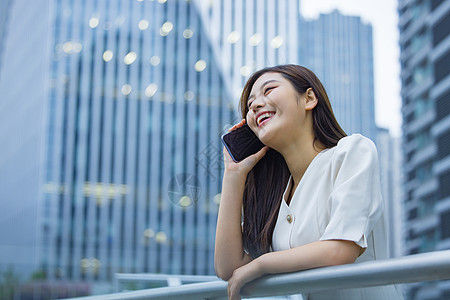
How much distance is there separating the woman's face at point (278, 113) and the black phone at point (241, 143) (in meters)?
0.06

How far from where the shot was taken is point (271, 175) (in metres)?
1.19

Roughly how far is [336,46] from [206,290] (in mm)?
25496

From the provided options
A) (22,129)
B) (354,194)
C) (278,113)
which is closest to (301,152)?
(278,113)

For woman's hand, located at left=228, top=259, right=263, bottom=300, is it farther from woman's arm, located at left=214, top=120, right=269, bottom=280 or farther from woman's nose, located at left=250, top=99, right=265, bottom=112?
woman's nose, located at left=250, top=99, right=265, bottom=112

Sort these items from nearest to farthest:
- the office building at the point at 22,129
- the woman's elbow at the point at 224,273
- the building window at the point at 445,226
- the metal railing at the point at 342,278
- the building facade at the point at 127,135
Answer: the metal railing at the point at 342,278, the woman's elbow at the point at 224,273, the building window at the point at 445,226, the building facade at the point at 127,135, the office building at the point at 22,129

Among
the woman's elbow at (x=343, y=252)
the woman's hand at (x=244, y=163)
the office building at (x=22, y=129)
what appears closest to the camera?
the woman's elbow at (x=343, y=252)

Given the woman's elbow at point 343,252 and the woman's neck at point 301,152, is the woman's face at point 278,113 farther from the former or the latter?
the woman's elbow at point 343,252

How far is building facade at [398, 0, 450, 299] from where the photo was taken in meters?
26.5

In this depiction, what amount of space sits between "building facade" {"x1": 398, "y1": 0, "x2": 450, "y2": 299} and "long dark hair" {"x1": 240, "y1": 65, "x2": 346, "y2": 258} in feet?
83.7

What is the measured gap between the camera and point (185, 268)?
92.7ft

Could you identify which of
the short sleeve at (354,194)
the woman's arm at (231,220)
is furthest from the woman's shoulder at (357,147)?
the woman's arm at (231,220)

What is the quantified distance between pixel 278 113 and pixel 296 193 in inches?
5.4

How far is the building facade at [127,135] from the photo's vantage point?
2861 cm

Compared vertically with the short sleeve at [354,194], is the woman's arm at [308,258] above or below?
below
